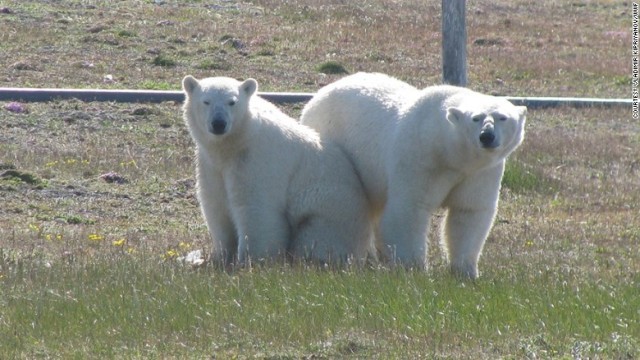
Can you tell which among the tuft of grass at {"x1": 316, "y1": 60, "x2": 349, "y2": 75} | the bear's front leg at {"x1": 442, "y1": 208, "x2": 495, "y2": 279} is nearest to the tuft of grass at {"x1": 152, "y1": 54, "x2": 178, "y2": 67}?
the tuft of grass at {"x1": 316, "y1": 60, "x2": 349, "y2": 75}

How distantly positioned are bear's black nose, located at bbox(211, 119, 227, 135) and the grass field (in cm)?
106

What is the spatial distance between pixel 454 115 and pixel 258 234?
181cm

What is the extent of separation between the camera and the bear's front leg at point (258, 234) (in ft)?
32.1

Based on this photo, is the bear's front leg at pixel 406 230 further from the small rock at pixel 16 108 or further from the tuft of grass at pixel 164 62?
the tuft of grass at pixel 164 62

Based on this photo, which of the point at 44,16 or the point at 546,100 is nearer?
the point at 546,100

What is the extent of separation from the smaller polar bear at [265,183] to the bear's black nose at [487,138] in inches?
65.8

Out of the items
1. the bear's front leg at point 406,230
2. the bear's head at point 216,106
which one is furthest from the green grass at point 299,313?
the bear's head at point 216,106

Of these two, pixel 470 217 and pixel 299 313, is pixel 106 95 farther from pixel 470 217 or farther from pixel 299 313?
pixel 299 313

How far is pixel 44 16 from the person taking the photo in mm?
26500

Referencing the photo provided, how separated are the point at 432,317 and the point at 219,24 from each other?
21.3 metres

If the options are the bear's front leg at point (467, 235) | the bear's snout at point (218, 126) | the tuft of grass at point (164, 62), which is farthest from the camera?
the tuft of grass at point (164, 62)

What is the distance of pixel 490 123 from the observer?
902cm

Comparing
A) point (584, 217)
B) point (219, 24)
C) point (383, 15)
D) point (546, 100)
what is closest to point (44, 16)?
point (219, 24)

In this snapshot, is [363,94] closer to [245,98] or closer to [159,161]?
[245,98]
